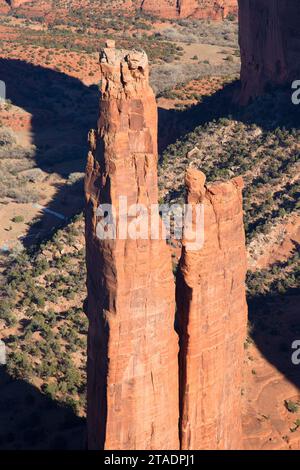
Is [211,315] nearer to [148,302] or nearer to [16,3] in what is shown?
[148,302]

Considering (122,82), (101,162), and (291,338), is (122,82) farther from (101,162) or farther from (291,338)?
(291,338)

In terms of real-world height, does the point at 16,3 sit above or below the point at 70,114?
above

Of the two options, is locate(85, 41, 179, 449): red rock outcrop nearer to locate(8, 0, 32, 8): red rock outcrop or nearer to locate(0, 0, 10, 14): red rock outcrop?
locate(0, 0, 10, 14): red rock outcrop

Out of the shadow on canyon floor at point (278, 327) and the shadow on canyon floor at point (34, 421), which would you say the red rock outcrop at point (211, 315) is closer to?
the shadow on canyon floor at point (34, 421)

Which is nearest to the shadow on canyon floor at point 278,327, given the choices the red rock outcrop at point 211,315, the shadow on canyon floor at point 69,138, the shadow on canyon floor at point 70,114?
the shadow on canyon floor at point 69,138

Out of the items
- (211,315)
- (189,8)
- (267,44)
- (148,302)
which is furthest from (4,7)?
(148,302)

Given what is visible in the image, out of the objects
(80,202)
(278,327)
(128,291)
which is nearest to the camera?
(128,291)
